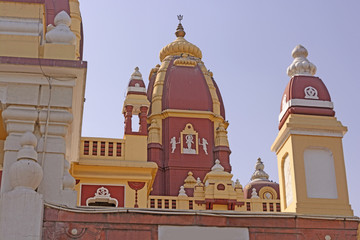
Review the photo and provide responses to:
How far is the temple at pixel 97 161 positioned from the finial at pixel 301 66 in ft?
0.07

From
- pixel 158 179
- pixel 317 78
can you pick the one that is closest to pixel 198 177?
pixel 158 179

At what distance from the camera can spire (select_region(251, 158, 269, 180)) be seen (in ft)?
100.0

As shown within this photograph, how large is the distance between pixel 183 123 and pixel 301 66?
57.3 feet

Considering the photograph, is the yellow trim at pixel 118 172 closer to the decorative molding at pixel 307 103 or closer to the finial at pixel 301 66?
the finial at pixel 301 66

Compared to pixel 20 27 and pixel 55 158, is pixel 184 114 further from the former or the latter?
pixel 55 158

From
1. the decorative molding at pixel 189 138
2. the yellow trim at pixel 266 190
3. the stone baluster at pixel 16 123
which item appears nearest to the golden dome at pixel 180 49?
the decorative molding at pixel 189 138

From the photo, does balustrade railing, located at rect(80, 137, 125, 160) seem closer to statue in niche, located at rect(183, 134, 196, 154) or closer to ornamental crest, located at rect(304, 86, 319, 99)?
ornamental crest, located at rect(304, 86, 319, 99)

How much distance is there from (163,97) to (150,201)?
1177 cm

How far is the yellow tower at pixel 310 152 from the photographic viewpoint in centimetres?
1128

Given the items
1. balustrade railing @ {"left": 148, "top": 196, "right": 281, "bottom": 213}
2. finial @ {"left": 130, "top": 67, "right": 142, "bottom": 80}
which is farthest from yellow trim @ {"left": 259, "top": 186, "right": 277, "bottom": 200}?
finial @ {"left": 130, "top": 67, "right": 142, "bottom": 80}

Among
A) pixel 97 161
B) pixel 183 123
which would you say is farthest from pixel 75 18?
pixel 183 123

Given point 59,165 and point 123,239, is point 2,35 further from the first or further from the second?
point 123,239

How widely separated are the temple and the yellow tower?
0.02 metres

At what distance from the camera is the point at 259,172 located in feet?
101
